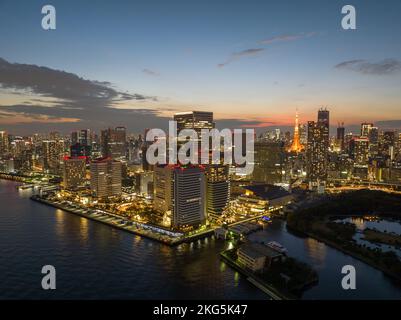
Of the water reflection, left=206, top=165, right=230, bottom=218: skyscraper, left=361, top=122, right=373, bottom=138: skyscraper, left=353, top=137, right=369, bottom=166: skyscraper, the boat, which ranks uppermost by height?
left=361, top=122, right=373, bottom=138: skyscraper

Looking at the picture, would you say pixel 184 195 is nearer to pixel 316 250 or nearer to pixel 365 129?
pixel 316 250

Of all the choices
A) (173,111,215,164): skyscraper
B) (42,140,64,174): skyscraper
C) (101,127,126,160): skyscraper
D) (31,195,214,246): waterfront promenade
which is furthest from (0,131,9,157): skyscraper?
(31,195,214,246): waterfront promenade

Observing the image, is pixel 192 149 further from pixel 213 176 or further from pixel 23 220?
pixel 23 220

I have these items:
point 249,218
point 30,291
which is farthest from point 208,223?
point 30,291

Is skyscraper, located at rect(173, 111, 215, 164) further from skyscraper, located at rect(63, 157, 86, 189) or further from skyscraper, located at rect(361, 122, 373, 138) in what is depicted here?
skyscraper, located at rect(361, 122, 373, 138)

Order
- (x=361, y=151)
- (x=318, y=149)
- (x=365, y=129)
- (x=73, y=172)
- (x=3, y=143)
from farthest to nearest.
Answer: (x=365, y=129) → (x=3, y=143) → (x=361, y=151) → (x=318, y=149) → (x=73, y=172)

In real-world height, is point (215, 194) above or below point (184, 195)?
below

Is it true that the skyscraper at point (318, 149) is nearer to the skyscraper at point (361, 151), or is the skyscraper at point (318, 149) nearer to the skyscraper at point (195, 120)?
the skyscraper at point (361, 151)

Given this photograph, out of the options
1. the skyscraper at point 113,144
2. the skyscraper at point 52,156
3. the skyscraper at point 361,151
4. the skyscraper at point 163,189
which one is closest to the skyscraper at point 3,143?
the skyscraper at point 52,156

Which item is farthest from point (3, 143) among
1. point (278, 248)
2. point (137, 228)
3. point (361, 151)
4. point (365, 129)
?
point (365, 129)
